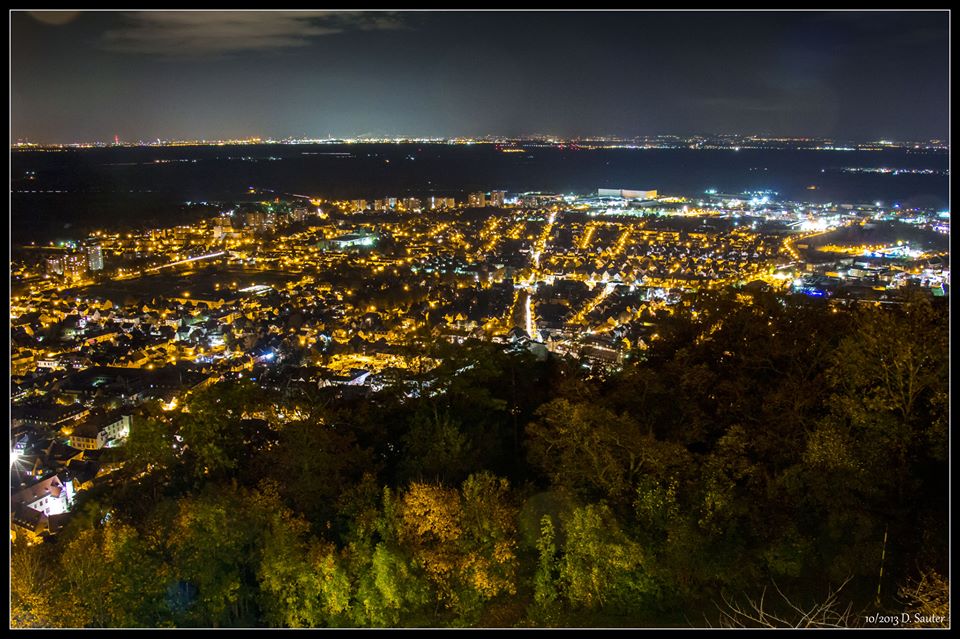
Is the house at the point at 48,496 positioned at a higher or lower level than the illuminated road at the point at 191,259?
lower

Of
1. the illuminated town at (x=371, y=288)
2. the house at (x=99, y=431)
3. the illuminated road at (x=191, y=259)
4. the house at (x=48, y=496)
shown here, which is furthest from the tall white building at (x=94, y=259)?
the house at (x=48, y=496)

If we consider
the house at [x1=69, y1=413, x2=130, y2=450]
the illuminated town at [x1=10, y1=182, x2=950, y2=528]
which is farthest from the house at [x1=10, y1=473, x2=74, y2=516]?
the house at [x1=69, y1=413, x2=130, y2=450]

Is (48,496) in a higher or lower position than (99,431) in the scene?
lower

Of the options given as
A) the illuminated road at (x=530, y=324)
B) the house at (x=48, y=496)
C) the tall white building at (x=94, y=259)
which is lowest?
the house at (x=48, y=496)

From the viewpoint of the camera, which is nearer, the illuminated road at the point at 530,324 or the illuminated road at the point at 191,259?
the illuminated road at the point at 530,324

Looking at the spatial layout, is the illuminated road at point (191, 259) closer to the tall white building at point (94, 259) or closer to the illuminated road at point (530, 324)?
the tall white building at point (94, 259)

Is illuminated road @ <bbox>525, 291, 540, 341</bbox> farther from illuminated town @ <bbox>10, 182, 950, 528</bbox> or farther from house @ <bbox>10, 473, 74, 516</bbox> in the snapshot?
house @ <bbox>10, 473, 74, 516</bbox>

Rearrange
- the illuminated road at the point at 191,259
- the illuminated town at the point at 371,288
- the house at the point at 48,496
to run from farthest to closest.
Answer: the illuminated road at the point at 191,259 → the illuminated town at the point at 371,288 → the house at the point at 48,496

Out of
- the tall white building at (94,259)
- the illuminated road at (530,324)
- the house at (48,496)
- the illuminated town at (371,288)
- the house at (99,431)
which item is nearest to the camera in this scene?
the house at (48,496)

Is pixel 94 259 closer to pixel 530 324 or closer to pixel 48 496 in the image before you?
pixel 530 324

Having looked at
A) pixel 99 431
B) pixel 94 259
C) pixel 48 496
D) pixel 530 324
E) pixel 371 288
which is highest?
pixel 94 259

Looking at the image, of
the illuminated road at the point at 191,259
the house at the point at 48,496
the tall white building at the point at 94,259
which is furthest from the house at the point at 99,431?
the illuminated road at the point at 191,259

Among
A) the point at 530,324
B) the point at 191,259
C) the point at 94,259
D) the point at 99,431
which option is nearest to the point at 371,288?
the point at 530,324
